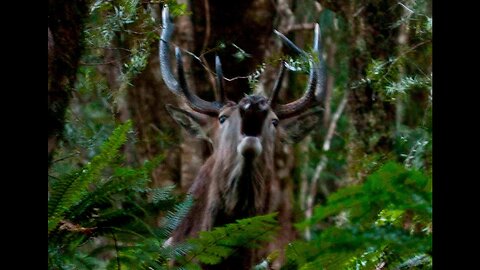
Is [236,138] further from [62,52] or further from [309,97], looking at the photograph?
[62,52]

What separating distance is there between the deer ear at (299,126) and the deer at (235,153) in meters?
0.02

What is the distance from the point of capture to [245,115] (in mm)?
6152

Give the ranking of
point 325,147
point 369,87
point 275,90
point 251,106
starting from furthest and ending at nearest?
point 325,147
point 369,87
point 275,90
point 251,106

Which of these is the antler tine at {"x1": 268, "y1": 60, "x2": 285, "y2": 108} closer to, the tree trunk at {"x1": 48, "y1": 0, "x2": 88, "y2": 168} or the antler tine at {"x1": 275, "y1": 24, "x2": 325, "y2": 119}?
the antler tine at {"x1": 275, "y1": 24, "x2": 325, "y2": 119}

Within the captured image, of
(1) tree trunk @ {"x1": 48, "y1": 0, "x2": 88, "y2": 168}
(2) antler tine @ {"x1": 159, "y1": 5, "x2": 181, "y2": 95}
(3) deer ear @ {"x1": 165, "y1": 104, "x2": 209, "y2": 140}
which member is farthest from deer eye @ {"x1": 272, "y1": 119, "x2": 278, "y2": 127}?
(1) tree trunk @ {"x1": 48, "y1": 0, "x2": 88, "y2": 168}

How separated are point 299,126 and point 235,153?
3.70ft

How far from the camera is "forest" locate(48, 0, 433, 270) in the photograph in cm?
254

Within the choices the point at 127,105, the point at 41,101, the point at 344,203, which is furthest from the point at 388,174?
the point at 127,105

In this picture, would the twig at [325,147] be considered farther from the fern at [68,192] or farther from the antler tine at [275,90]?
the fern at [68,192]

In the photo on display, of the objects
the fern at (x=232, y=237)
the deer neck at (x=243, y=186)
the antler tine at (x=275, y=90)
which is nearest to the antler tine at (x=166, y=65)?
the antler tine at (x=275, y=90)

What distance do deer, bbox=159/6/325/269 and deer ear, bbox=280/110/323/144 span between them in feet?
0.06

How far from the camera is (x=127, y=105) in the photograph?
9586mm

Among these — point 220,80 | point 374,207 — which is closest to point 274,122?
point 220,80
